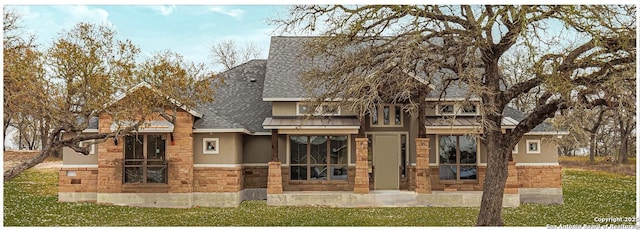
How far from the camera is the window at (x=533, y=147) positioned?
22.0 metres

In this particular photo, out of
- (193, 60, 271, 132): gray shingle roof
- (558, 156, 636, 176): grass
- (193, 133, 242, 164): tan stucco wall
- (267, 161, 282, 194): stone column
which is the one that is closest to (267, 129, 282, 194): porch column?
(267, 161, 282, 194): stone column

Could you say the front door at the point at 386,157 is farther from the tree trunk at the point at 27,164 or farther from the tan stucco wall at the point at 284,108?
the tree trunk at the point at 27,164

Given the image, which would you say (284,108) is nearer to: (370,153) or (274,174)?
(274,174)

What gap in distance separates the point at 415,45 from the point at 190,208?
980 centimetres

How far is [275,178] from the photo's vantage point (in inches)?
806

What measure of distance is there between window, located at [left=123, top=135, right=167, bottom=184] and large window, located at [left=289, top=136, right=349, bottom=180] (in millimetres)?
4408

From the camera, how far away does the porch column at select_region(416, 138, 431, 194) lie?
67.1ft

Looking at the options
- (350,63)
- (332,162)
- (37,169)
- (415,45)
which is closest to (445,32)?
(415,45)

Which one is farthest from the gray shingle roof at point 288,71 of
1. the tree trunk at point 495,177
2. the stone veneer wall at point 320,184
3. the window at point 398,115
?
the tree trunk at point 495,177

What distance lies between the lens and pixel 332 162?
2153 centimetres

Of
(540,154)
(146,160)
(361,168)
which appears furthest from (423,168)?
(146,160)

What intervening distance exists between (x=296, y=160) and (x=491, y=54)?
9.06 meters

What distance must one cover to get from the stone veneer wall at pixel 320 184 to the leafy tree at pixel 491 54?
257 inches

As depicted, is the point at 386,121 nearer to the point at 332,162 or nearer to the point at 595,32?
the point at 332,162
